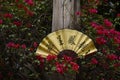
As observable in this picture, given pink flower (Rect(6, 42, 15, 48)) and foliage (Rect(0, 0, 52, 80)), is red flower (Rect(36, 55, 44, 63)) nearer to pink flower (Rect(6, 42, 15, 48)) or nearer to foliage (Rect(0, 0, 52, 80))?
foliage (Rect(0, 0, 52, 80))

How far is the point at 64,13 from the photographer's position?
460cm

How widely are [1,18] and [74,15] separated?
3.00 ft

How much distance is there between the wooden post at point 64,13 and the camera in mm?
4590

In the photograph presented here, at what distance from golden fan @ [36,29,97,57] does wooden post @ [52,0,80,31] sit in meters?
0.14

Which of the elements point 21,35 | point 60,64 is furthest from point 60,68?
point 21,35

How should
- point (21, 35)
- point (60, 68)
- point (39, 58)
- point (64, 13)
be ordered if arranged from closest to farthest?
1. point (60, 68)
2. point (39, 58)
3. point (64, 13)
4. point (21, 35)

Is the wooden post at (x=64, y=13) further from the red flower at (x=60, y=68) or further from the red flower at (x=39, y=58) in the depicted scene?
the red flower at (x=60, y=68)

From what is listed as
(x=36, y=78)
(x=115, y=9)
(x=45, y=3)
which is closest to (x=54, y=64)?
(x=36, y=78)

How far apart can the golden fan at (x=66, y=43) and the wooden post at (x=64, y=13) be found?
14cm

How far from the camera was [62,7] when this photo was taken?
4598mm

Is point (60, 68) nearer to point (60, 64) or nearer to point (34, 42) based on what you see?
point (60, 64)

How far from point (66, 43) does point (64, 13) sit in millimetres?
368

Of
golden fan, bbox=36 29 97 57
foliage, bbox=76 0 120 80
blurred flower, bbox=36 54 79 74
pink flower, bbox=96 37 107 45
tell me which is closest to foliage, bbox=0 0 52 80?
golden fan, bbox=36 29 97 57

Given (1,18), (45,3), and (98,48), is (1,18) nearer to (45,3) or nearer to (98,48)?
(45,3)
